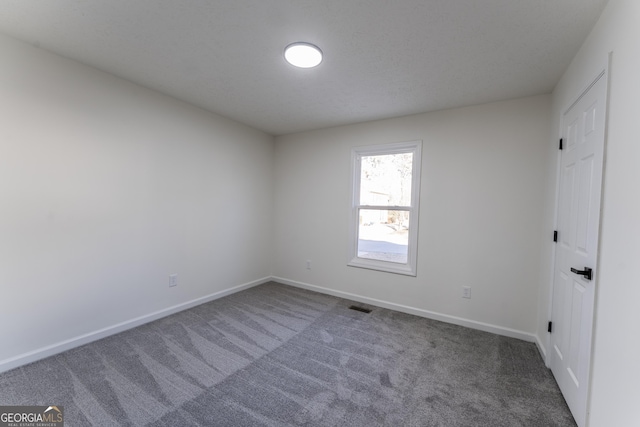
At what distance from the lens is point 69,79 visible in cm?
221

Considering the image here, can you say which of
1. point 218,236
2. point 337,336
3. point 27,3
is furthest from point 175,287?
point 27,3

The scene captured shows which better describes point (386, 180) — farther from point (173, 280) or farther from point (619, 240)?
point (173, 280)

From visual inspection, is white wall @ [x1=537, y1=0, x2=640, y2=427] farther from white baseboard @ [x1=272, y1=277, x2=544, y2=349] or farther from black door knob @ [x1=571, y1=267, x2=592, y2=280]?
white baseboard @ [x1=272, y1=277, x2=544, y2=349]

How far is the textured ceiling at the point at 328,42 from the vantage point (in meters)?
1.56

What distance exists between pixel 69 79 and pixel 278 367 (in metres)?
3.03

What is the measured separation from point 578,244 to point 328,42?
222cm

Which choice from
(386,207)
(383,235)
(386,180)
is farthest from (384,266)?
(386,180)

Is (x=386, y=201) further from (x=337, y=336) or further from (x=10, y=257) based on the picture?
(x=10, y=257)

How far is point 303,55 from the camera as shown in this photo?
198 cm

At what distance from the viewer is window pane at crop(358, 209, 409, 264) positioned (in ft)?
11.2

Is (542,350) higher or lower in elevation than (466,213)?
lower
